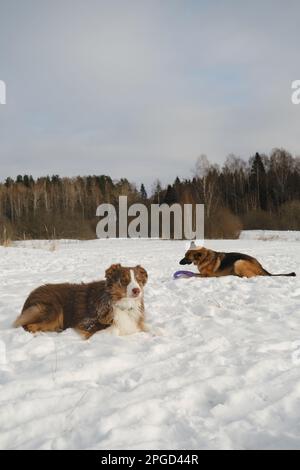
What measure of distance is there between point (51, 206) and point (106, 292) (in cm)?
6208

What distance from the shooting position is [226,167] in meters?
64.1

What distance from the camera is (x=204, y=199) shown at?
44.3 meters

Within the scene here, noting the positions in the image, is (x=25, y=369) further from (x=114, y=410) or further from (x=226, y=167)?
(x=226, y=167)

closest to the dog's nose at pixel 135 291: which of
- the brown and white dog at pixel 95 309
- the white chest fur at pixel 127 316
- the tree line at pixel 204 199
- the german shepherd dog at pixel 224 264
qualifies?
the brown and white dog at pixel 95 309

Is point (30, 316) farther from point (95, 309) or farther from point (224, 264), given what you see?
point (224, 264)

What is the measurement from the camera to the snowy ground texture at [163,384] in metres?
2.44

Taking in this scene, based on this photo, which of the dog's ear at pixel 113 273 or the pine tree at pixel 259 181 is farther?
the pine tree at pixel 259 181

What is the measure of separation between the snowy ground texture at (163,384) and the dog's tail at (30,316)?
0.19 metres

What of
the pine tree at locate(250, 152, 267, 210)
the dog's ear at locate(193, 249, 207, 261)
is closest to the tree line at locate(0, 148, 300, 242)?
the pine tree at locate(250, 152, 267, 210)

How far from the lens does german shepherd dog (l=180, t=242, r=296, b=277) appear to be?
30.8ft

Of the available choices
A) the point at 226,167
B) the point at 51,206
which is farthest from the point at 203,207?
the point at 51,206

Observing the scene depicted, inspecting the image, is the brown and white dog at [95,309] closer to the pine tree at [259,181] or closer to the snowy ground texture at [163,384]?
the snowy ground texture at [163,384]

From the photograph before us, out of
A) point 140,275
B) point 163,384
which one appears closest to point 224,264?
point 140,275

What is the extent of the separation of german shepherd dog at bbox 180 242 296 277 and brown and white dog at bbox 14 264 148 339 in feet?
15.7
